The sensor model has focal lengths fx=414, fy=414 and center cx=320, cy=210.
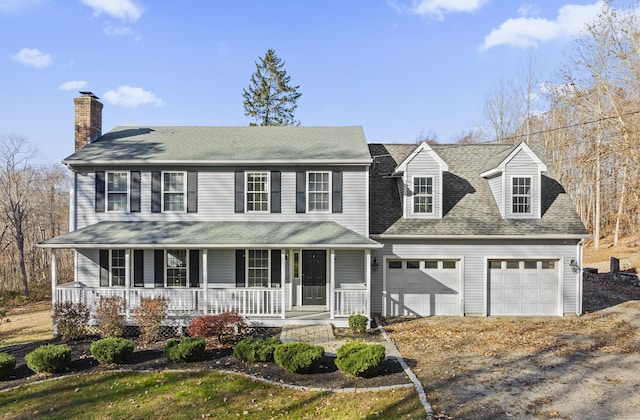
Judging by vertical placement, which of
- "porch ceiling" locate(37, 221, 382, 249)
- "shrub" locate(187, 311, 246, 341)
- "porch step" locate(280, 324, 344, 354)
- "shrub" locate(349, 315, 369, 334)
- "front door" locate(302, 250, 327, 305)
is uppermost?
"porch ceiling" locate(37, 221, 382, 249)

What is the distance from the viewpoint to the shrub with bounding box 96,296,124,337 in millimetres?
13016

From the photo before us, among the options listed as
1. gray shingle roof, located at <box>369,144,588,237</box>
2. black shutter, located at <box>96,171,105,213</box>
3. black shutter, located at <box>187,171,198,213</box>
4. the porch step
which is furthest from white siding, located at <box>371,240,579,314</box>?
black shutter, located at <box>96,171,105,213</box>

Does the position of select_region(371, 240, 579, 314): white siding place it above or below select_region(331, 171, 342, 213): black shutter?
below

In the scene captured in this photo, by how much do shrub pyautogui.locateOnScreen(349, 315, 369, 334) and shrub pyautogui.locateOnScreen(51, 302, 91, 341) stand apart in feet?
28.0

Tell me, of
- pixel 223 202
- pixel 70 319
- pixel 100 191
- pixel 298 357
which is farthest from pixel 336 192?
pixel 70 319

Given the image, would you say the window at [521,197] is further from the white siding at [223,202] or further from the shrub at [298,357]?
the shrub at [298,357]

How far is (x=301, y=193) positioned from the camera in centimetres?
1583

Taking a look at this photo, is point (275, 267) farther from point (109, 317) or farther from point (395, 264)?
point (109, 317)

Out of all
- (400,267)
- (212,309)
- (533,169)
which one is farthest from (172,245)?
(533,169)

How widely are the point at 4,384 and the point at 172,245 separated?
5.69 m

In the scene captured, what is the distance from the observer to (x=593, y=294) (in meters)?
19.7

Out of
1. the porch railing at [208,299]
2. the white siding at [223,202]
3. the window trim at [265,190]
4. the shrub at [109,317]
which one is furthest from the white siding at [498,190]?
the shrub at [109,317]

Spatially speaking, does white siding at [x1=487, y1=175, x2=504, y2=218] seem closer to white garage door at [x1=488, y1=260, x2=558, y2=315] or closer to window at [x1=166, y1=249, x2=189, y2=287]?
white garage door at [x1=488, y1=260, x2=558, y2=315]

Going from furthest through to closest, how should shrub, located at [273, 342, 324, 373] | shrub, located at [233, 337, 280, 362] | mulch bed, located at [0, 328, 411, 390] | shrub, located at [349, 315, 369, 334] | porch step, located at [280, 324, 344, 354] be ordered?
shrub, located at [349, 315, 369, 334] → porch step, located at [280, 324, 344, 354] → shrub, located at [233, 337, 280, 362] → shrub, located at [273, 342, 324, 373] → mulch bed, located at [0, 328, 411, 390]
